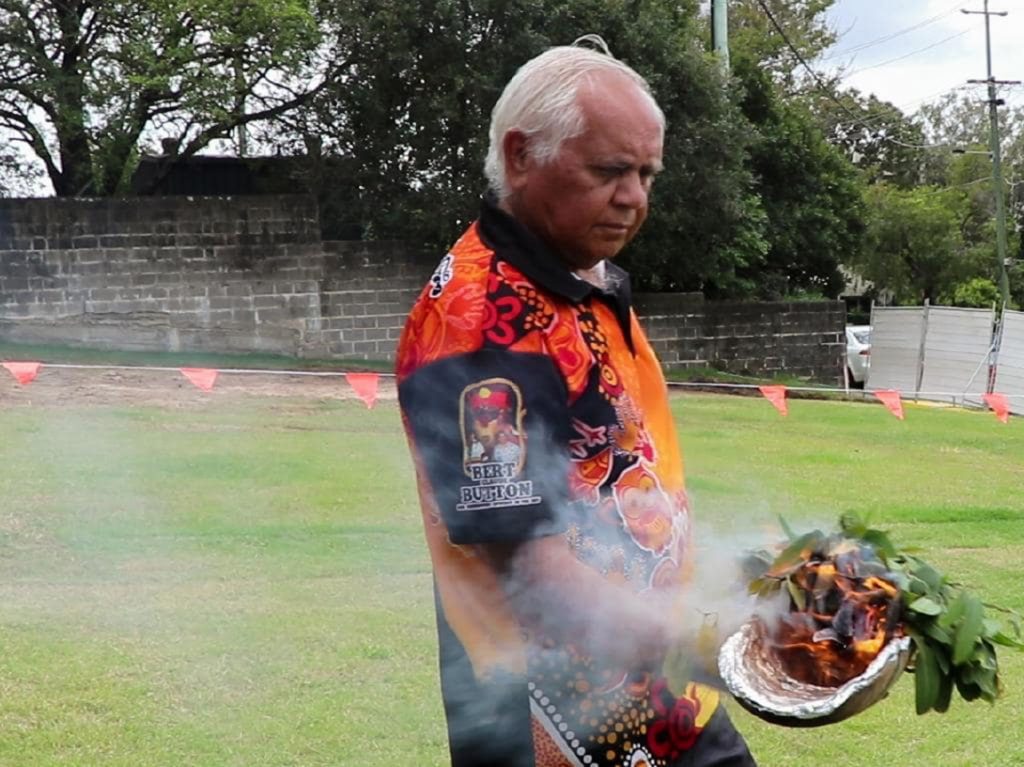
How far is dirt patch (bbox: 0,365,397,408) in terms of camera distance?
1152 cm

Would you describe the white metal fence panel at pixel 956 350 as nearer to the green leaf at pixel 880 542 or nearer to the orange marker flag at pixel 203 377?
the orange marker flag at pixel 203 377

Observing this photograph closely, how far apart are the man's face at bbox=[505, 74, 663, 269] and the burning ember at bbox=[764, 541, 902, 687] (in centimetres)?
59

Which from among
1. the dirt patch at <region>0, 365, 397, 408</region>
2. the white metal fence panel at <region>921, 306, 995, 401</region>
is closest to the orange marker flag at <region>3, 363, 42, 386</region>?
the dirt patch at <region>0, 365, 397, 408</region>

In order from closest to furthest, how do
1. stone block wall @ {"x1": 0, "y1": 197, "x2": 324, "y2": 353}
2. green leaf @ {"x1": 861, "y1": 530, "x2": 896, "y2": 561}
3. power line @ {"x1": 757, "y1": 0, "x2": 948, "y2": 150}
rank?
green leaf @ {"x1": 861, "y1": 530, "x2": 896, "y2": 561} < stone block wall @ {"x1": 0, "y1": 197, "x2": 324, "y2": 353} < power line @ {"x1": 757, "y1": 0, "x2": 948, "y2": 150}

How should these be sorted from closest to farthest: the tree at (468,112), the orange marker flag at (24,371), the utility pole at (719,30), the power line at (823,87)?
1. the orange marker flag at (24,371)
2. the tree at (468,112)
3. the utility pole at (719,30)
4. the power line at (823,87)

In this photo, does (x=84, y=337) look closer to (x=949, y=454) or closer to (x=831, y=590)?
(x=949, y=454)

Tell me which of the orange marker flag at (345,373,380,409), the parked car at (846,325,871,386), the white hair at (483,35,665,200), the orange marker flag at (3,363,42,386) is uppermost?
the white hair at (483,35,665,200)

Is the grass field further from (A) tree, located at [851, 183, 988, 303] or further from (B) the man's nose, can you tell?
(A) tree, located at [851, 183, 988, 303]

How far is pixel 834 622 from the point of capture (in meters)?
2.00

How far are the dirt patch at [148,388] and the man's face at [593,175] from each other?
9.15m

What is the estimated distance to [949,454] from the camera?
12438mm

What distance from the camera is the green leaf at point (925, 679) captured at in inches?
81.8

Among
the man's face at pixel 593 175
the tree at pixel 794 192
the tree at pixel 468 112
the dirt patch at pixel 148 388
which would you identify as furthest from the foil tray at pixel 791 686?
the tree at pixel 794 192

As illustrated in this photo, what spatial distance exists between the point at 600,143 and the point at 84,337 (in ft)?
46.5
